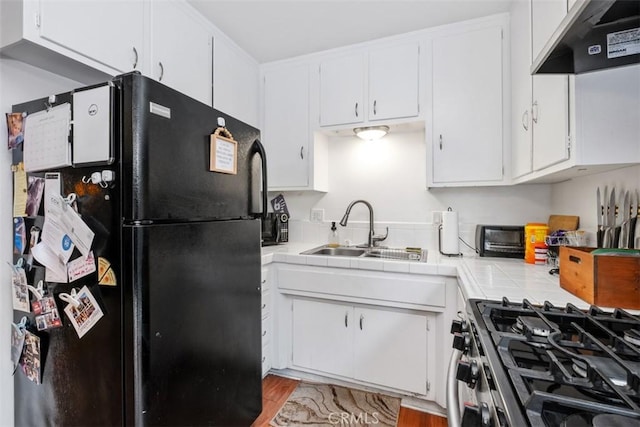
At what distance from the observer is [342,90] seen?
6.75 ft

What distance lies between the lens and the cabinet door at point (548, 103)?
97cm

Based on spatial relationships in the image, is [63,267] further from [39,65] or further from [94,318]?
[39,65]

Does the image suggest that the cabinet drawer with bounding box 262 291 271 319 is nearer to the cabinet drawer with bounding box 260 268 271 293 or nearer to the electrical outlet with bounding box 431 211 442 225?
the cabinet drawer with bounding box 260 268 271 293

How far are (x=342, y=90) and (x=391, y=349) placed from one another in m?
1.71

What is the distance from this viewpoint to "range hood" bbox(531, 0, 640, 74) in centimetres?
68

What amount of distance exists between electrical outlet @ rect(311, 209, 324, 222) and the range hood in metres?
1.72

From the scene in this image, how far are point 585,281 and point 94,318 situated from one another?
1.55 meters

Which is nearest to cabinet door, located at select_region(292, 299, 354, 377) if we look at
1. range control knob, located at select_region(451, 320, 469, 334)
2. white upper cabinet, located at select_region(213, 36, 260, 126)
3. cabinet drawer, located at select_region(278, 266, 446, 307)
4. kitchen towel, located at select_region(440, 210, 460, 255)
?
cabinet drawer, located at select_region(278, 266, 446, 307)

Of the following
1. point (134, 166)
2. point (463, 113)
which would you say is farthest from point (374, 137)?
point (134, 166)

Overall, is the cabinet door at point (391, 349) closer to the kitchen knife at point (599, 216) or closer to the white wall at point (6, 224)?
the kitchen knife at point (599, 216)

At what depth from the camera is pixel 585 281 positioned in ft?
3.09

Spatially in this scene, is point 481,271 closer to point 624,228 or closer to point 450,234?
point 450,234

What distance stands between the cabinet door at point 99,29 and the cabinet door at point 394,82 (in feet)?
4.42

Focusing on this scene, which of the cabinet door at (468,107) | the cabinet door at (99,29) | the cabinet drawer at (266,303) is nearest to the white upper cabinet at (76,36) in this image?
the cabinet door at (99,29)
